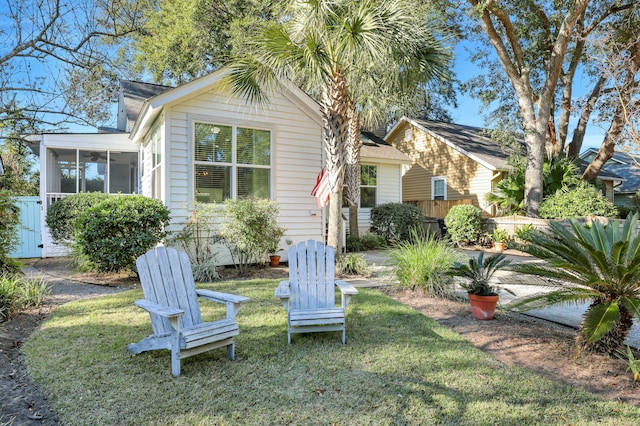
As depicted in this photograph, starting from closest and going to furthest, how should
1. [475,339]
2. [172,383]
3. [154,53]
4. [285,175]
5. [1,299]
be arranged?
[172,383] < [475,339] < [1,299] < [285,175] < [154,53]

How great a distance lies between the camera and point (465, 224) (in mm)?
12953

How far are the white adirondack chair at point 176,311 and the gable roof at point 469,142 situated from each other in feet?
51.1

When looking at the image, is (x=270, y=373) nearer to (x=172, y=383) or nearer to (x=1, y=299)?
(x=172, y=383)

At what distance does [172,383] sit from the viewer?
289 centimetres

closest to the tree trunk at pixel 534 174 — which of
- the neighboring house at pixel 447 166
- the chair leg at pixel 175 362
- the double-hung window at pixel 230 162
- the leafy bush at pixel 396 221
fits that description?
the neighboring house at pixel 447 166

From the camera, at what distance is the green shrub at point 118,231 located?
6375 millimetres

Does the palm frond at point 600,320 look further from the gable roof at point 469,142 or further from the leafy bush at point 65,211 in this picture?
the gable roof at point 469,142

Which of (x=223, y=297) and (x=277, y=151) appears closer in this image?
(x=223, y=297)

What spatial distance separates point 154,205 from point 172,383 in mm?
4606

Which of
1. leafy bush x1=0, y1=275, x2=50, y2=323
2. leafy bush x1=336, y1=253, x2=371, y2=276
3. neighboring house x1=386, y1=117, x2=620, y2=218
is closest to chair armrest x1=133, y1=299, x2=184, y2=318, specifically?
leafy bush x1=0, y1=275, x2=50, y2=323

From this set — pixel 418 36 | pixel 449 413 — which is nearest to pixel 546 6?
pixel 418 36

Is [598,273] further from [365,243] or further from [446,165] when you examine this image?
[446,165]

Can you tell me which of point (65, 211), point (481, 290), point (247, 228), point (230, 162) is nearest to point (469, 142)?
point (230, 162)

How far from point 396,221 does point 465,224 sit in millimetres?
2404
